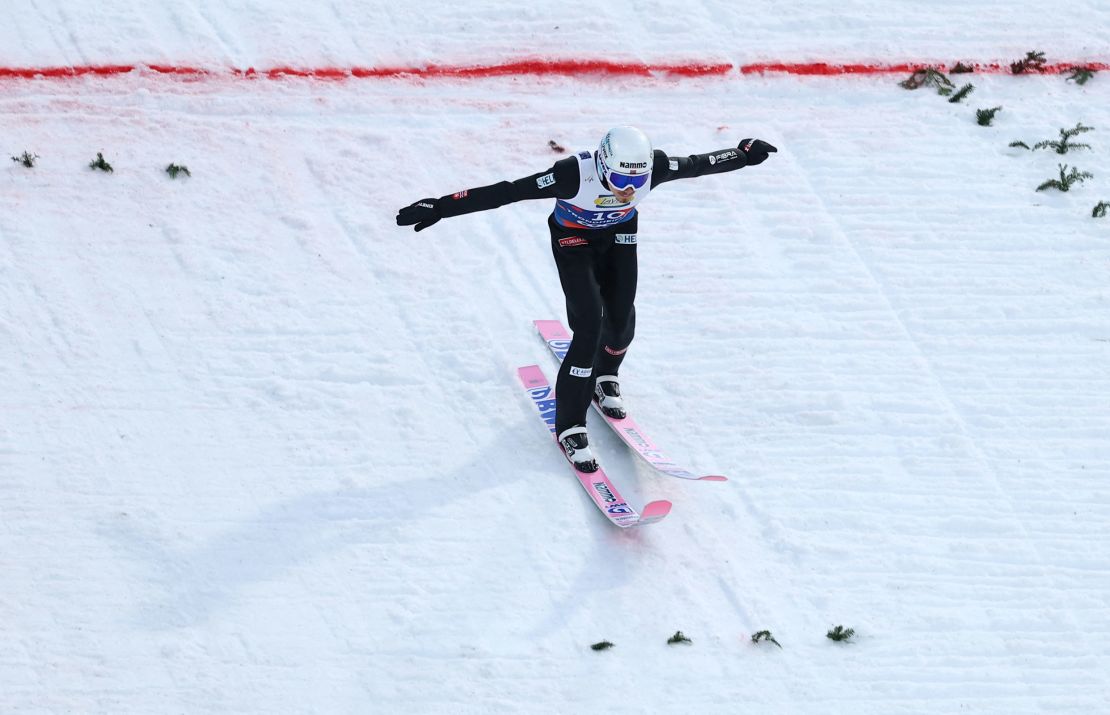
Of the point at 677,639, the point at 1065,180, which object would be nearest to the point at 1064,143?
the point at 1065,180

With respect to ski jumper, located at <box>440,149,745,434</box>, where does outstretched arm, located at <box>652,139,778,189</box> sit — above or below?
above

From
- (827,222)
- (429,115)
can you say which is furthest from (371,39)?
(827,222)

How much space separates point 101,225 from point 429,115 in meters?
2.57

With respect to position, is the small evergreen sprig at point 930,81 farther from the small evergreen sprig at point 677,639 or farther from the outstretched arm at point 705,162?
the small evergreen sprig at point 677,639

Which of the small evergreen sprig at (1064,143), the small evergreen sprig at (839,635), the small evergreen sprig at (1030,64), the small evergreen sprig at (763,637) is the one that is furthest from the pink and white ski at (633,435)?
the small evergreen sprig at (1030,64)

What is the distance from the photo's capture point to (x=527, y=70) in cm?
948

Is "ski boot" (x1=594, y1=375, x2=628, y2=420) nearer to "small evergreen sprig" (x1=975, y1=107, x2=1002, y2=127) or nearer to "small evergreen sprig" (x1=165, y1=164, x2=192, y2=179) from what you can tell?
"small evergreen sprig" (x1=165, y1=164, x2=192, y2=179)

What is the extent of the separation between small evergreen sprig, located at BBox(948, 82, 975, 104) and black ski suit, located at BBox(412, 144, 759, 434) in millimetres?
3442

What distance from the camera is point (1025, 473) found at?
691cm

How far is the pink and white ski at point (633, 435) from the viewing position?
21.6ft

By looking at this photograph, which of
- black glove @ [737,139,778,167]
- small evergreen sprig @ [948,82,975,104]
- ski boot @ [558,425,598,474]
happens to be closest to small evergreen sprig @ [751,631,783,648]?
ski boot @ [558,425,598,474]

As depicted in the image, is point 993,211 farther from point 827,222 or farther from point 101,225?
point 101,225

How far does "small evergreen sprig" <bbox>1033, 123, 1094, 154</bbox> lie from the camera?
9000 mm

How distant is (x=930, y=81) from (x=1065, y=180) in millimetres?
1499
